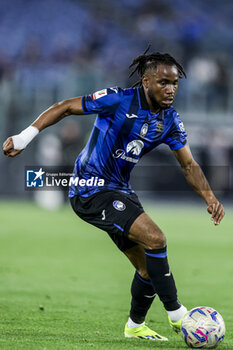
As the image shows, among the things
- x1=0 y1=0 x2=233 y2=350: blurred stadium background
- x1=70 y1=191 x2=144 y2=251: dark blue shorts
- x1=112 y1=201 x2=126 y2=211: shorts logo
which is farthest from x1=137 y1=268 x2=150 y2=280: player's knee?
x1=112 y1=201 x2=126 y2=211: shorts logo

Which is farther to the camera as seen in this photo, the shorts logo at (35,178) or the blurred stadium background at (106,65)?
the blurred stadium background at (106,65)

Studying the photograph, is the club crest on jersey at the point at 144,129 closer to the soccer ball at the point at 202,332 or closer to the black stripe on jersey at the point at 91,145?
the black stripe on jersey at the point at 91,145

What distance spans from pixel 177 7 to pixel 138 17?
2767 mm

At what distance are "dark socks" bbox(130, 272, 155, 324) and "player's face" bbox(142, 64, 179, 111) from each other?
4.78ft

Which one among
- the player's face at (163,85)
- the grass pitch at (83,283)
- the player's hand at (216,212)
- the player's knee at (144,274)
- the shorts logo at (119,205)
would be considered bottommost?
the grass pitch at (83,283)

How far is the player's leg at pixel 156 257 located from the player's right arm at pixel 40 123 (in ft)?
3.27

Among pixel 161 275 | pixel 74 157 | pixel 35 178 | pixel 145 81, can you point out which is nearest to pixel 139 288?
pixel 161 275

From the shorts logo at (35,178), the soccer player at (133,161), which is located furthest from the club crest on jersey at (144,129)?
the shorts logo at (35,178)

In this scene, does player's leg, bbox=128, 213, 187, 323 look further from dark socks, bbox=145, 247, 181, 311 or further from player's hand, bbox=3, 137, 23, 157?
player's hand, bbox=3, 137, 23, 157

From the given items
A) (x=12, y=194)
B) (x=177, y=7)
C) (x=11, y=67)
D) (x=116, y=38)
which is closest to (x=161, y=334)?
(x=12, y=194)

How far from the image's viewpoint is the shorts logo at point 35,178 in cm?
599

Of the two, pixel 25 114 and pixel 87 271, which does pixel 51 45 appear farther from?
pixel 87 271

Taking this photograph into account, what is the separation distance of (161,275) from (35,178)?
69.8 inches

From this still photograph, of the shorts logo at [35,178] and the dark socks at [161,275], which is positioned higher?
the shorts logo at [35,178]
